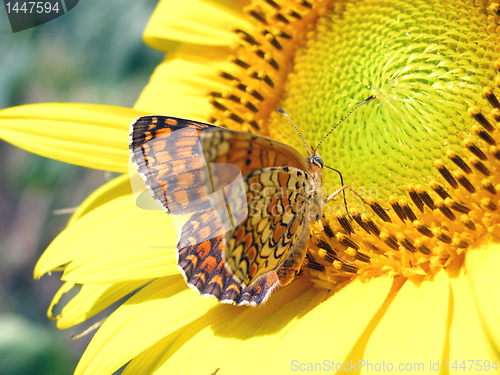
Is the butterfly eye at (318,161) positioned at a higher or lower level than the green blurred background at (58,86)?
higher

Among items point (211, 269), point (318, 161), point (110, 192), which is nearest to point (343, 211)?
point (318, 161)

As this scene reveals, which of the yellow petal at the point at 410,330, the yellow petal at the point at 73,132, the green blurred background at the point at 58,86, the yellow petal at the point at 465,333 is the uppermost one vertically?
the yellow petal at the point at 465,333

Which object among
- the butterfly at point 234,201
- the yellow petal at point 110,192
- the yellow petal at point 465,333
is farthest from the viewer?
the yellow petal at point 110,192

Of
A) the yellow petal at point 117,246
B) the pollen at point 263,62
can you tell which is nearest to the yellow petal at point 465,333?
the yellow petal at point 117,246

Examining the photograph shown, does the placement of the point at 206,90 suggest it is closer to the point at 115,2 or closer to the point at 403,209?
the point at 115,2

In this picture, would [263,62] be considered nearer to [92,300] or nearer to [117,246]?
[117,246]

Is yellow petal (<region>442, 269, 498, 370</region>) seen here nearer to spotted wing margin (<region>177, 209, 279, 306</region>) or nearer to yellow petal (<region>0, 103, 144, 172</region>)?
spotted wing margin (<region>177, 209, 279, 306</region>)

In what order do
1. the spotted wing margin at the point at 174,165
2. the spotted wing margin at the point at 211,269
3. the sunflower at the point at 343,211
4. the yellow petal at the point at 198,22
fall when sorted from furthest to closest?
the yellow petal at the point at 198,22 → the spotted wing margin at the point at 174,165 → the spotted wing margin at the point at 211,269 → the sunflower at the point at 343,211

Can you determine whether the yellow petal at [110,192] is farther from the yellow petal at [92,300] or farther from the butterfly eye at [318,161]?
the butterfly eye at [318,161]

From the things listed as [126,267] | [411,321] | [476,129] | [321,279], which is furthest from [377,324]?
[126,267]
